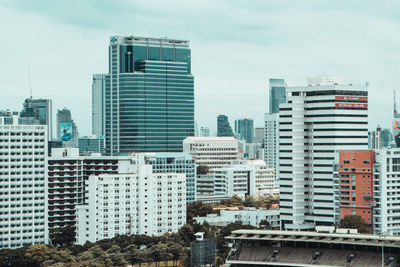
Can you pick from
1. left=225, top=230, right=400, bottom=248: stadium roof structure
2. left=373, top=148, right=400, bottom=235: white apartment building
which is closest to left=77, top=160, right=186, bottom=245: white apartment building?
left=373, top=148, right=400, bottom=235: white apartment building

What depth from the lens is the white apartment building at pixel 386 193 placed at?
176m

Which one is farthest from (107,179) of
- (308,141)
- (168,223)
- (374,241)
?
(374,241)

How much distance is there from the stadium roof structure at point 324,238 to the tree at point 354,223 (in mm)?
32600

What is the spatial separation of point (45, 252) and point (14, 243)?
2773 centimetres

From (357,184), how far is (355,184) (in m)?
0.46

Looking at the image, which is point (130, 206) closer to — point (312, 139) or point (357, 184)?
point (312, 139)

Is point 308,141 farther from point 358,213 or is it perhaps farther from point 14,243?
point 14,243

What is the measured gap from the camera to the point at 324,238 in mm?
136500

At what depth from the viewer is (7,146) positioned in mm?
195375

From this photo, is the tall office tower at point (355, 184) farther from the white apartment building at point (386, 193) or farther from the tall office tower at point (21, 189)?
the tall office tower at point (21, 189)

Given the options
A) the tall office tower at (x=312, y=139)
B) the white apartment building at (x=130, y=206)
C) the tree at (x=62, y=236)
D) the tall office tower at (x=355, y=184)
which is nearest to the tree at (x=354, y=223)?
the tall office tower at (x=355, y=184)

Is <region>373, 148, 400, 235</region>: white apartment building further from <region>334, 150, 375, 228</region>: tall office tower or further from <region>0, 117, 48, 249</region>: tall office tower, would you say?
<region>0, 117, 48, 249</region>: tall office tower

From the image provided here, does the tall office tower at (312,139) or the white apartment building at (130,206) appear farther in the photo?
the tall office tower at (312,139)

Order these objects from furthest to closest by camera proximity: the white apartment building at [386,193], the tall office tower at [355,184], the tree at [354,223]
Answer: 1. the tall office tower at [355,184]
2. the white apartment building at [386,193]
3. the tree at [354,223]
